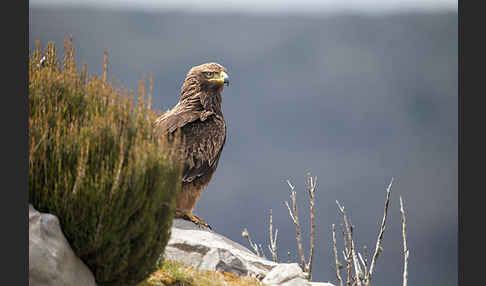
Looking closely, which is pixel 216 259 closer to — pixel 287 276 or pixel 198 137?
pixel 287 276

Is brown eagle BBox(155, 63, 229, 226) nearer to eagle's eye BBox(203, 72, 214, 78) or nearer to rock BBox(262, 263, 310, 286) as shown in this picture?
eagle's eye BBox(203, 72, 214, 78)

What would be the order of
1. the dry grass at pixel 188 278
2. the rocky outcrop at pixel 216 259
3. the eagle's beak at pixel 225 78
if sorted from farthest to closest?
the eagle's beak at pixel 225 78
the rocky outcrop at pixel 216 259
the dry grass at pixel 188 278

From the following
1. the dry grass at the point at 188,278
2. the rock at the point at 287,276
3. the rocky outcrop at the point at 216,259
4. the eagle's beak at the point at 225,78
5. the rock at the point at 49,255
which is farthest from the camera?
the eagle's beak at the point at 225,78

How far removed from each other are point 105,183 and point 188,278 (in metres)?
1.85

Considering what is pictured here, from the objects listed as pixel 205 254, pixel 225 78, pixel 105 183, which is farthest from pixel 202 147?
pixel 105 183

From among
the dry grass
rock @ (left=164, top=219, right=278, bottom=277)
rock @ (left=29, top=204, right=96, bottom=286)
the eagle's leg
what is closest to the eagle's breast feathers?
the eagle's leg

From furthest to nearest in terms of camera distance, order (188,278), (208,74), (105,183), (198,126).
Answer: (208,74) → (198,126) → (188,278) → (105,183)

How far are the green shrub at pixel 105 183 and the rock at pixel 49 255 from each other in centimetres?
14

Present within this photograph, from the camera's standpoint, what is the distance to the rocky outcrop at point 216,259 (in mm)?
6102

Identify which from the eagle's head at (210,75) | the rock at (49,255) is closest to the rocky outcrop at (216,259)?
the rock at (49,255)

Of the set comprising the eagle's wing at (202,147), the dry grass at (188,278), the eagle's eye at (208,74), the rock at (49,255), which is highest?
the eagle's eye at (208,74)

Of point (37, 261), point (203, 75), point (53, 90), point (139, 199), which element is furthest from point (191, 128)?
point (37, 261)

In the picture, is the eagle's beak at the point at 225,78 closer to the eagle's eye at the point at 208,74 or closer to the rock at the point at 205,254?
the eagle's eye at the point at 208,74

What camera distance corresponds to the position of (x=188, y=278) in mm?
5578
